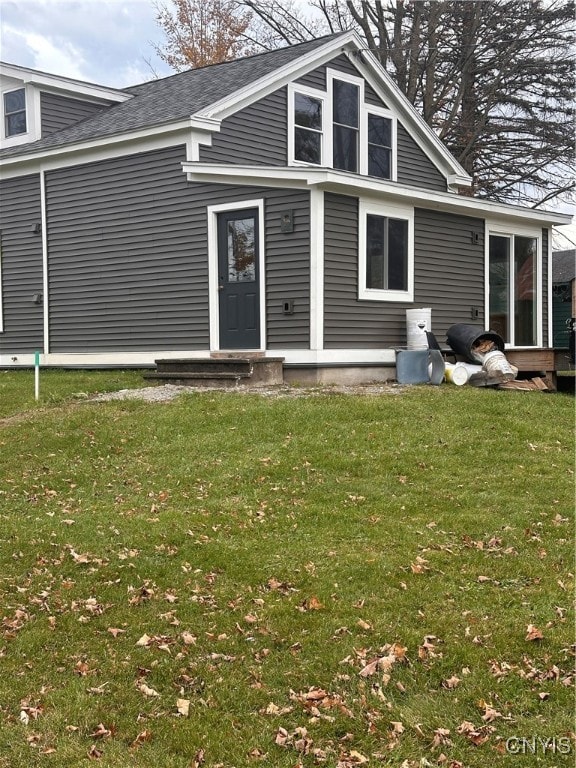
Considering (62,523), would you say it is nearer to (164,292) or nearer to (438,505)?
(438,505)

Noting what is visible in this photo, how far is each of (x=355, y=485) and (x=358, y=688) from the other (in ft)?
9.62

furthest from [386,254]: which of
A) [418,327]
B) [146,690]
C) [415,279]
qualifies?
[146,690]

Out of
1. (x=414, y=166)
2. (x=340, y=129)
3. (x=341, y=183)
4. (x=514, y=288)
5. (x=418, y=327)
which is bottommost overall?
(x=418, y=327)

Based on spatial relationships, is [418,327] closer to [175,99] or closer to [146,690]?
[175,99]

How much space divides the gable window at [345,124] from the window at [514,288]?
323 centimetres

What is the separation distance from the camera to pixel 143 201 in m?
13.4

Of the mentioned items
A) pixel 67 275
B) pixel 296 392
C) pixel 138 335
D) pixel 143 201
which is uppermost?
pixel 143 201

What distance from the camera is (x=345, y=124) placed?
15.2 metres

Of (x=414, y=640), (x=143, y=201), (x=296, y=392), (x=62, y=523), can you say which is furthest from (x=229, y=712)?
(x=143, y=201)

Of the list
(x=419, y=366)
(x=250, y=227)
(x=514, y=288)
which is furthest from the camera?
(x=514, y=288)

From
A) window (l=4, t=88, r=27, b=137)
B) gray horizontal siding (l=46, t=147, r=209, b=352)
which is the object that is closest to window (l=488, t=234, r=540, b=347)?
gray horizontal siding (l=46, t=147, r=209, b=352)

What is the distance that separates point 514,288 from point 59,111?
1001 cm

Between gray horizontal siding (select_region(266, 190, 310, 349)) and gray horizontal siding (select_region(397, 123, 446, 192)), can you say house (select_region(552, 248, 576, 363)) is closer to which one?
gray horizontal siding (select_region(397, 123, 446, 192))

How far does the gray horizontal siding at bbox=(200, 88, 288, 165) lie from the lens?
13078 mm
